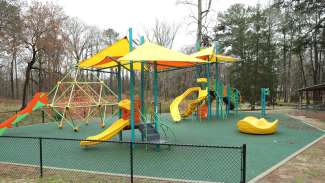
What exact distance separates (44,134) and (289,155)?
9.46 meters

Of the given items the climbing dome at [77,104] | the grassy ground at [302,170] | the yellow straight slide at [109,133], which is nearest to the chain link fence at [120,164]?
the yellow straight slide at [109,133]

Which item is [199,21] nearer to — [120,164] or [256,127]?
[256,127]

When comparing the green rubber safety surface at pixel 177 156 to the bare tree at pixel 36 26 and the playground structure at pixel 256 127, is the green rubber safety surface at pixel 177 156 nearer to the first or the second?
the playground structure at pixel 256 127

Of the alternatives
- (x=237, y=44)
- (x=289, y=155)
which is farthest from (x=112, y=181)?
(x=237, y=44)

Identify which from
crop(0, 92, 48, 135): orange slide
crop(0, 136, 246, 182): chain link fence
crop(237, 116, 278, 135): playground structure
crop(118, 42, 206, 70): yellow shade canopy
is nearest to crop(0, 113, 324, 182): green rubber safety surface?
crop(0, 136, 246, 182): chain link fence

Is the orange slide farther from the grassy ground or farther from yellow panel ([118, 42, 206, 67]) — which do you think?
the grassy ground

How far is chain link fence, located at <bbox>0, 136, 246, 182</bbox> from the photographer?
16.5 ft

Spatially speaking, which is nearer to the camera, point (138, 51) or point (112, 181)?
point (112, 181)

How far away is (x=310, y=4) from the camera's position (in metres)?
16.2

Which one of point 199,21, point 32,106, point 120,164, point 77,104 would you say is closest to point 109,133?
point 120,164

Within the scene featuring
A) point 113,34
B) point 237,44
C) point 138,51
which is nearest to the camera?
point 138,51

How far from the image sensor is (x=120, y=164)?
6.07 meters

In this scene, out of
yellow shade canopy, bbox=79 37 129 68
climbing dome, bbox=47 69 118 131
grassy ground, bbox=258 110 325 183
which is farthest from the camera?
climbing dome, bbox=47 69 118 131

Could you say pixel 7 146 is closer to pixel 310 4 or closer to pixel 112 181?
pixel 112 181
